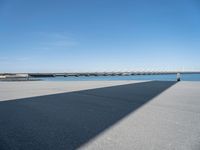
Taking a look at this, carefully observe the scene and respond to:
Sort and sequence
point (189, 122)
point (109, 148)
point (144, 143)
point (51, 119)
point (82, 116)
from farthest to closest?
point (82, 116) → point (51, 119) → point (189, 122) → point (144, 143) → point (109, 148)

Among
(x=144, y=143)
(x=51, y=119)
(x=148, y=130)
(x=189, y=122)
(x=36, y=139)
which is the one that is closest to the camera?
(x=144, y=143)

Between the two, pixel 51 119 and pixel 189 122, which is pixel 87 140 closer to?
pixel 51 119

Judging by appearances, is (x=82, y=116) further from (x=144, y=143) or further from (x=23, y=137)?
(x=144, y=143)

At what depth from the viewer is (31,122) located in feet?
11.6

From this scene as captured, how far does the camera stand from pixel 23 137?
8.95 ft

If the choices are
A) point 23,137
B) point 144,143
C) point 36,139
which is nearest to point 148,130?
point 144,143

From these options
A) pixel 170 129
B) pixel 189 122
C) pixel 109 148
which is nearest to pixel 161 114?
pixel 189 122

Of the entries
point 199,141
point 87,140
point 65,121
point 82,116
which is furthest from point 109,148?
point 82,116

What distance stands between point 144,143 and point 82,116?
1.79 meters

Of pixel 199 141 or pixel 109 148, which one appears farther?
pixel 199 141

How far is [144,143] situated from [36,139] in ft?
4.62

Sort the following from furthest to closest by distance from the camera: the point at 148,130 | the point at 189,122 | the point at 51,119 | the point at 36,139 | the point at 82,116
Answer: the point at 82,116 < the point at 51,119 < the point at 189,122 < the point at 148,130 < the point at 36,139

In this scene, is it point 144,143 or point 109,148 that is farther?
point 144,143

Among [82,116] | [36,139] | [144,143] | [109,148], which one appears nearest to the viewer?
[109,148]
